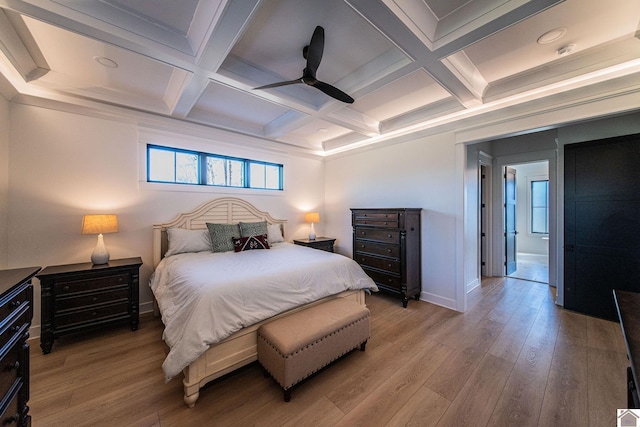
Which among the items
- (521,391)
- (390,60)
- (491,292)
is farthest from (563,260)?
(390,60)

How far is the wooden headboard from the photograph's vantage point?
3.28m

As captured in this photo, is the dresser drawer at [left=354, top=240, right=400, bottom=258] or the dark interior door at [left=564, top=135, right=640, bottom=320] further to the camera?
the dresser drawer at [left=354, top=240, right=400, bottom=258]

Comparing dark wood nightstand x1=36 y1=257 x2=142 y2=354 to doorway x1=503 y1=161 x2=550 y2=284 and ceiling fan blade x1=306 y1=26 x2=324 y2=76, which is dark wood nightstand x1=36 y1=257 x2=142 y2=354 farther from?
doorway x1=503 y1=161 x2=550 y2=284

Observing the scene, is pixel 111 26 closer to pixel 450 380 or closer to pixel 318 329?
pixel 318 329

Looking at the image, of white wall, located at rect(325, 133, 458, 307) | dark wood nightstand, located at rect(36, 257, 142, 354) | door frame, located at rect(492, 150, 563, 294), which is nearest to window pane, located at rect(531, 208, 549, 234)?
door frame, located at rect(492, 150, 563, 294)

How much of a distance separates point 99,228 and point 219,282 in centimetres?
191

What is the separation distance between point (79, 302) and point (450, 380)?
12.1 ft

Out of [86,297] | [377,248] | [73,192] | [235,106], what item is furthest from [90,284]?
[377,248]

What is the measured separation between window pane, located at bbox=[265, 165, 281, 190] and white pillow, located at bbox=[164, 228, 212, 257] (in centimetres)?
169

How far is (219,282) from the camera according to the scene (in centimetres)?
192

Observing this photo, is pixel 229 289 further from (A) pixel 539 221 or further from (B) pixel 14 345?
(A) pixel 539 221

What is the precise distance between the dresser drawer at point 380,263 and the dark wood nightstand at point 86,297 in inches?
124

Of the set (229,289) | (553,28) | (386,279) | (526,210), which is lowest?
(386,279)

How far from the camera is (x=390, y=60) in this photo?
2.27 m
